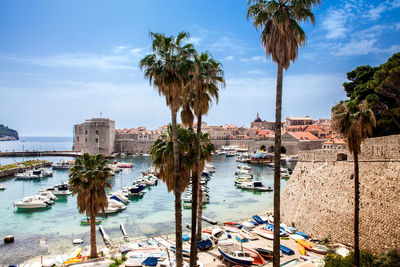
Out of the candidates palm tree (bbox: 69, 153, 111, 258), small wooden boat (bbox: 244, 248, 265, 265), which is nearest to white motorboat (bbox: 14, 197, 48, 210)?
palm tree (bbox: 69, 153, 111, 258)

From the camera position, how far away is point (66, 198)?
136 feet

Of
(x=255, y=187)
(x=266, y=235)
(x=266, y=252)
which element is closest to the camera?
(x=266, y=252)

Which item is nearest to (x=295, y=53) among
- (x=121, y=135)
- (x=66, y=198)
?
(x=66, y=198)

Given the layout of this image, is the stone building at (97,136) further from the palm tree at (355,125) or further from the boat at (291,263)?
the palm tree at (355,125)

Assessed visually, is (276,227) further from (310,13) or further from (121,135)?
(121,135)

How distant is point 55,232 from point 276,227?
76.1ft

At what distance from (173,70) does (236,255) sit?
10898 millimetres

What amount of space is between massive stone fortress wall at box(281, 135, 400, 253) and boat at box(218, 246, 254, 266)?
20.1 feet

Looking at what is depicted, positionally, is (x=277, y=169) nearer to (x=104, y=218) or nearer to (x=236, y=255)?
(x=236, y=255)

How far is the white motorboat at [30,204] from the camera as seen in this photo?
114ft

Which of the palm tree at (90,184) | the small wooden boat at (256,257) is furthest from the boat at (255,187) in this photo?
the palm tree at (90,184)

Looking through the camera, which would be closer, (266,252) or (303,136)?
(266,252)

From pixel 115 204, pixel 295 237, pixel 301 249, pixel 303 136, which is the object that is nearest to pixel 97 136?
pixel 303 136

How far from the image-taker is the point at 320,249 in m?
17.5
